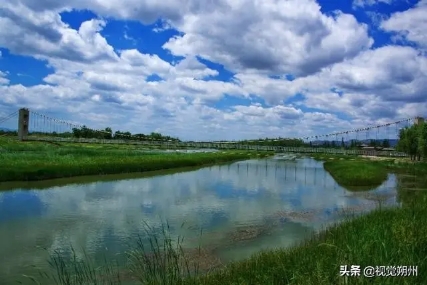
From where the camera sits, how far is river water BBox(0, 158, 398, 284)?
1323cm

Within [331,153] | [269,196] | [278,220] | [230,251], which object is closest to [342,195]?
[269,196]

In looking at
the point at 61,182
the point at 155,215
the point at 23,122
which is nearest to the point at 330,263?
the point at 155,215

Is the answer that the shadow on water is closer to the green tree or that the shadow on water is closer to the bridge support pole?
the bridge support pole

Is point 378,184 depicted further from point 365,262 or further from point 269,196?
point 365,262

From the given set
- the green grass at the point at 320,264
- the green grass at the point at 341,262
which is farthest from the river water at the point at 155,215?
the green grass at the point at 341,262

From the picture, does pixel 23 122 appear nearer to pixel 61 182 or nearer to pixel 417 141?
pixel 61 182

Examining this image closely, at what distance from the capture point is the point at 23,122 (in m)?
108

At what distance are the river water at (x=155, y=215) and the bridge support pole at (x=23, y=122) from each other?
8411cm

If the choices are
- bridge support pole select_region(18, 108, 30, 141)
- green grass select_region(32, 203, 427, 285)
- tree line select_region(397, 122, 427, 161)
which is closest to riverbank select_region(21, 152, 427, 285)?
green grass select_region(32, 203, 427, 285)

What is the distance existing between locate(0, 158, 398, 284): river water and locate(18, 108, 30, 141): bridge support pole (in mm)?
84105

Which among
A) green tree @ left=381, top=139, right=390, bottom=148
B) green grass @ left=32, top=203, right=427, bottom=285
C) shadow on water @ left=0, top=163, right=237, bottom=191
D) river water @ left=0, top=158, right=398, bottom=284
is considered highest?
green tree @ left=381, top=139, right=390, bottom=148

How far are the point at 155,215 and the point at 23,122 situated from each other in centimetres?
10178

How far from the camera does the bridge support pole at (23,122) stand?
10644 centimetres

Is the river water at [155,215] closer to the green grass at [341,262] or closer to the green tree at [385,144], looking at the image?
the green grass at [341,262]
